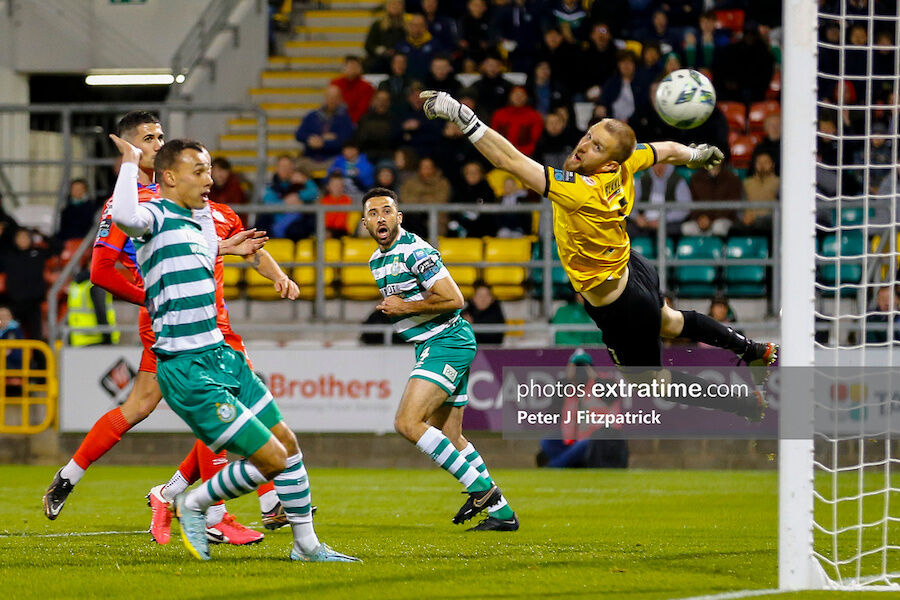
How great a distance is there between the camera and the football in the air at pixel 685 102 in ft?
26.8

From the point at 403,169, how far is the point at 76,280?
161 inches

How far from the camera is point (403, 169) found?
16.0 m

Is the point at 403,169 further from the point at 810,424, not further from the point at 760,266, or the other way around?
the point at 810,424

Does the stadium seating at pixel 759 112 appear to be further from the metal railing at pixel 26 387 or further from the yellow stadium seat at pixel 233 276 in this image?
the metal railing at pixel 26 387

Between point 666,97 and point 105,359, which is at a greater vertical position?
point 666,97

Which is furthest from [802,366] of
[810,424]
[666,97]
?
[666,97]

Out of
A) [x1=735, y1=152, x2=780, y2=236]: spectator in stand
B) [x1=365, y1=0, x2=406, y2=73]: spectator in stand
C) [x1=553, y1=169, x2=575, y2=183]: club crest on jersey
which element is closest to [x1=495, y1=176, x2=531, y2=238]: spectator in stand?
[x1=735, y1=152, x2=780, y2=236]: spectator in stand

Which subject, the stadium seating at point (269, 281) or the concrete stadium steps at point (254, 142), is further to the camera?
the concrete stadium steps at point (254, 142)

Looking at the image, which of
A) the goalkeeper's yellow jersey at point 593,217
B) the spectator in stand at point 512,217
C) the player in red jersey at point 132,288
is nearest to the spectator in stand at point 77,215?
the spectator in stand at point 512,217

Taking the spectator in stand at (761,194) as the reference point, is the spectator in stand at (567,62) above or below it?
above

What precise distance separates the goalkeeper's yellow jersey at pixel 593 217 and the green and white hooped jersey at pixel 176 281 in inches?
87.1

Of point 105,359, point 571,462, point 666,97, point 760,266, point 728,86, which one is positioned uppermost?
point 728,86

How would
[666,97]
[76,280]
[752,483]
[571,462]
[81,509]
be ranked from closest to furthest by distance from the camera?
1. [666,97]
2. [81,509]
3. [752,483]
4. [571,462]
5. [76,280]

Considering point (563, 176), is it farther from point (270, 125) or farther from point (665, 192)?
point (270, 125)
